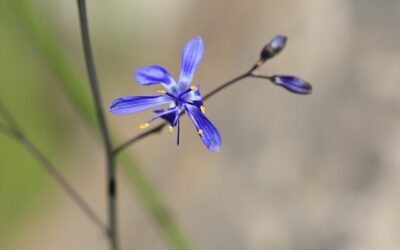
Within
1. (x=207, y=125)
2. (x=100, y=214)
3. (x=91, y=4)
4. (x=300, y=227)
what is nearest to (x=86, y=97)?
(x=207, y=125)

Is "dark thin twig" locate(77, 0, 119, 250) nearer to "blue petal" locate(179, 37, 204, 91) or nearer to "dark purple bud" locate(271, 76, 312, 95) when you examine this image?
"blue petal" locate(179, 37, 204, 91)

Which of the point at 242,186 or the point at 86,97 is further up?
the point at 86,97

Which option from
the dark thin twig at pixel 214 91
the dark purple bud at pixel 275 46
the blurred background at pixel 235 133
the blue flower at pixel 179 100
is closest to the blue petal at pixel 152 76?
the blue flower at pixel 179 100

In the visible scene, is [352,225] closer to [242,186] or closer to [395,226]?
[395,226]

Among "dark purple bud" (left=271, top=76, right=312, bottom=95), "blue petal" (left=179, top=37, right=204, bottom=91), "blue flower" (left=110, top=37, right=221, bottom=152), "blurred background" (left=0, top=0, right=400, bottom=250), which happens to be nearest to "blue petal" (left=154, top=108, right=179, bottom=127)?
"blue flower" (left=110, top=37, right=221, bottom=152)

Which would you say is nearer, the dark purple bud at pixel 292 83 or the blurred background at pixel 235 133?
the dark purple bud at pixel 292 83

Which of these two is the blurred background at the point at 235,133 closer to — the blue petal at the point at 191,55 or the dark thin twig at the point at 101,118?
the dark thin twig at the point at 101,118
